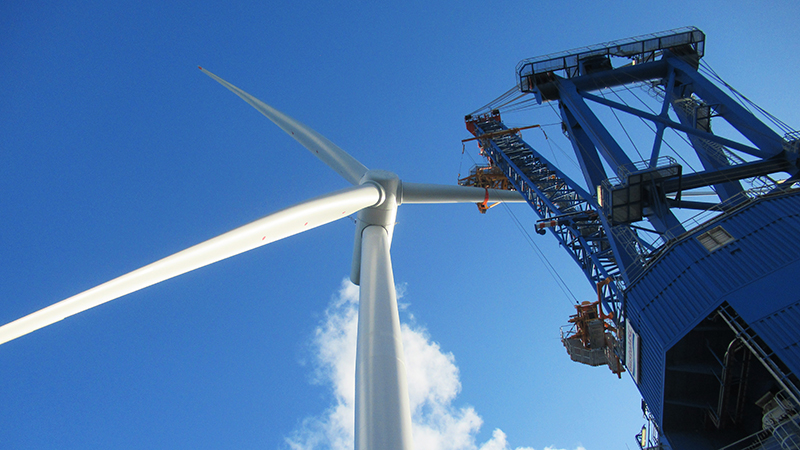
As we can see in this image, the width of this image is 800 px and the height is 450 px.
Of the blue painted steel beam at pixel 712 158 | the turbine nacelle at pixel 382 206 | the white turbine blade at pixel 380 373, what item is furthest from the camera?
the blue painted steel beam at pixel 712 158

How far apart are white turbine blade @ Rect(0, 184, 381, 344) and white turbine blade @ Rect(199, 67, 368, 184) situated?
7.32m

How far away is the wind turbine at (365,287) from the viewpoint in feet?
27.9

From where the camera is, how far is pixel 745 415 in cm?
2109

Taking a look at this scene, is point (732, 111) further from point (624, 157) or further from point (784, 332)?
point (784, 332)

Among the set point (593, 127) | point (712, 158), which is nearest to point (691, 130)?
point (712, 158)

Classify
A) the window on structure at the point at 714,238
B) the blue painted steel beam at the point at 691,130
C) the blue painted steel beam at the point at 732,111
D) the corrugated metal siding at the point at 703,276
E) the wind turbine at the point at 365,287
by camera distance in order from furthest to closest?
the blue painted steel beam at the point at 691,130, the blue painted steel beam at the point at 732,111, the window on structure at the point at 714,238, the corrugated metal siding at the point at 703,276, the wind turbine at the point at 365,287

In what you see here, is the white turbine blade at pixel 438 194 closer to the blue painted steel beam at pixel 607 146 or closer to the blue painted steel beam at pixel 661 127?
the blue painted steel beam at pixel 607 146

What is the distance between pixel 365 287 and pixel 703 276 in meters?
15.1

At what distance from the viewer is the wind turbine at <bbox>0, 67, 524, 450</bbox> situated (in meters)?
8.50

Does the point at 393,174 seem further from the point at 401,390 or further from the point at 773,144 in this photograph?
the point at 773,144

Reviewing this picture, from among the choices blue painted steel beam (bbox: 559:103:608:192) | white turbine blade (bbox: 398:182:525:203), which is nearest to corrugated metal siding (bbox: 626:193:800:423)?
white turbine blade (bbox: 398:182:525:203)

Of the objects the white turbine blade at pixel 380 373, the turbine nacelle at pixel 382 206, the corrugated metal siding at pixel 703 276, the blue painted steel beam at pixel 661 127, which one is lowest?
the white turbine blade at pixel 380 373

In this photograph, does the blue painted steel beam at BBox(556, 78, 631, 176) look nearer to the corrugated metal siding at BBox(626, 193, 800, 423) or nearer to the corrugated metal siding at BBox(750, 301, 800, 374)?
the corrugated metal siding at BBox(626, 193, 800, 423)

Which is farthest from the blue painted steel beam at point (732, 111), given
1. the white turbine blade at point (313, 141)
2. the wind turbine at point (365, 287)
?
the white turbine blade at point (313, 141)
